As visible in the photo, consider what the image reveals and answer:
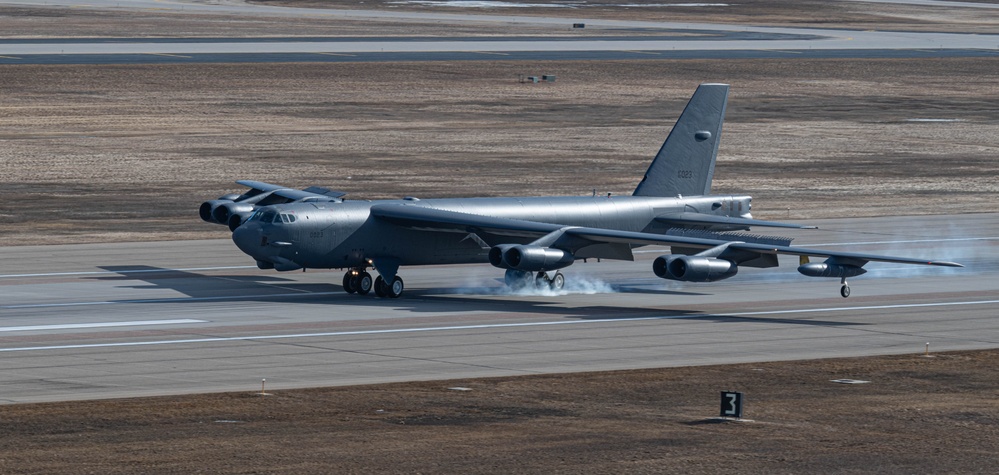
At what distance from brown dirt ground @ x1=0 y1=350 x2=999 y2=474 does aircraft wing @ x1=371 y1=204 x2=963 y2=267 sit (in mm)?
8326

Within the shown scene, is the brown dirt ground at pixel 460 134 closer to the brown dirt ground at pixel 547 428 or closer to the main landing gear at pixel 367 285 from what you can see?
the main landing gear at pixel 367 285

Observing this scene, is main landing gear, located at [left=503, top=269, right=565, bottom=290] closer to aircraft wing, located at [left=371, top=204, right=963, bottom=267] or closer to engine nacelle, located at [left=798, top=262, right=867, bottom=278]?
aircraft wing, located at [left=371, top=204, right=963, bottom=267]

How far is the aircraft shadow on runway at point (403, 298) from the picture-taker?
4278 cm

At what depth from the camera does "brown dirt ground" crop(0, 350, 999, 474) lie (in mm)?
24547

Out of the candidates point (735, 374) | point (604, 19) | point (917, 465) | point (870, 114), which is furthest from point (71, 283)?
point (604, 19)

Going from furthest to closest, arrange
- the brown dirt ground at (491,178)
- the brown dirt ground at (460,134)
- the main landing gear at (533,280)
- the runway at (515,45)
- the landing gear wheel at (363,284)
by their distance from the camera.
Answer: the runway at (515,45) → the brown dirt ground at (460,134) → the main landing gear at (533,280) → the landing gear wheel at (363,284) → the brown dirt ground at (491,178)

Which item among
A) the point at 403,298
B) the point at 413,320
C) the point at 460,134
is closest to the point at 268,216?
the point at 403,298

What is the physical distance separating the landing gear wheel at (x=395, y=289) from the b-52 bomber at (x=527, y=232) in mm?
39

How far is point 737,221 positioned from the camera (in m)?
48.4

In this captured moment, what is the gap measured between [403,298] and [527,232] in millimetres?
4282

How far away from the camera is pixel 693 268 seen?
40.8m

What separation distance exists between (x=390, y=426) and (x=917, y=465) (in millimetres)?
8596

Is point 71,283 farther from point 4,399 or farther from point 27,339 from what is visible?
point 4,399

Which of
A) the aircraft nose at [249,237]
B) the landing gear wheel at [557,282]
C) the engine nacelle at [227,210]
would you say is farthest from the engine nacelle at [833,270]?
the engine nacelle at [227,210]
